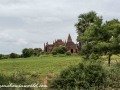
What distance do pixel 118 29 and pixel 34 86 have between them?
906 centimetres

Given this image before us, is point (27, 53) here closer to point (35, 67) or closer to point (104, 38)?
point (35, 67)

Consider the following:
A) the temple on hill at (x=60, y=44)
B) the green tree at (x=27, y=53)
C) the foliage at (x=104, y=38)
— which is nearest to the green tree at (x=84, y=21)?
the foliage at (x=104, y=38)

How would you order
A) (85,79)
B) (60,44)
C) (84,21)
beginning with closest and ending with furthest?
(85,79) → (84,21) → (60,44)

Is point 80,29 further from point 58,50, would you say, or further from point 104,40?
point 58,50

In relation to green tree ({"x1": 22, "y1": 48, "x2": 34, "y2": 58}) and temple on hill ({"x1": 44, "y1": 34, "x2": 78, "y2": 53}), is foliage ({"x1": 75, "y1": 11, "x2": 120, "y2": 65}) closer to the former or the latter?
green tree ({"x1": 22, "y1": 48, "x2": 34, "y2": 58})

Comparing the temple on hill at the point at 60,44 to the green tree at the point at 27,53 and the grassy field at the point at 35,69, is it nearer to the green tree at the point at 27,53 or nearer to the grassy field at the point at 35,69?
the green tree at the point at 27,53

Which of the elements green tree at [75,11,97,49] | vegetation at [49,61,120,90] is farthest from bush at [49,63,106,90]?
green tree at [75,11,97,49]

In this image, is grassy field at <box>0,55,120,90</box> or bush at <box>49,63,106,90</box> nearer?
bush at <box>49,63,106,90</box>

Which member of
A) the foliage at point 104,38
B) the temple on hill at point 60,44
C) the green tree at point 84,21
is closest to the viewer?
the foliage at point 104,38

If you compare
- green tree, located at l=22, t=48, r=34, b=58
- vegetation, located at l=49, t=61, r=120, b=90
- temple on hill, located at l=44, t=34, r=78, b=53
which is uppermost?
temple on hill, located at l=44, t=34, r=78, b=53

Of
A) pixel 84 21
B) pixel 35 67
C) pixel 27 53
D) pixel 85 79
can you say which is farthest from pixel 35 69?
pixel 27 53

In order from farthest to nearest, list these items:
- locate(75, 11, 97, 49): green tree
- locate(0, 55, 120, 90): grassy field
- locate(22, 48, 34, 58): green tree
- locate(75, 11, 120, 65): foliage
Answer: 1. locate(22, 48, 34, 58): green tree
2. locate(75, 11, 97, 49): green tree
3. locate(75, 11, 120, 65): foliage
4. locate(0, 55, 120, 90): grassy field

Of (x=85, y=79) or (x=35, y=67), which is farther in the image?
(x=35, y=67)

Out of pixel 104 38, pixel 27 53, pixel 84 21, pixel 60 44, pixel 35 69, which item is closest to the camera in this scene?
pixel 104 38
